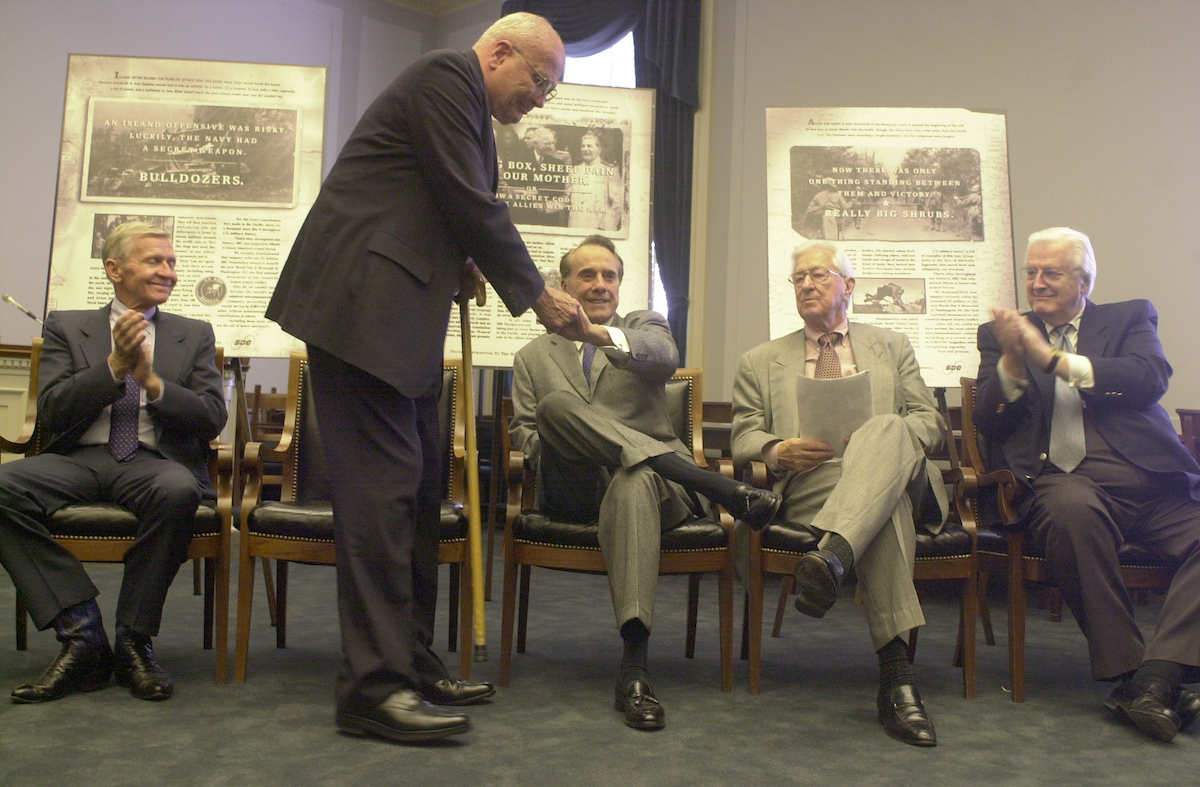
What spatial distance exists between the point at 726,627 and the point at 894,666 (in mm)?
436

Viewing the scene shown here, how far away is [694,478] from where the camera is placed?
7.91 ft

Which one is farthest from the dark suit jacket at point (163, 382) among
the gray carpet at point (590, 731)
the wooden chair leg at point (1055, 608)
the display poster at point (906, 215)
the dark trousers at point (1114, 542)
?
the wooden chair leg at point (1055, 608)

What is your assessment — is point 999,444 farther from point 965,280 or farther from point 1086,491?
point 965,280

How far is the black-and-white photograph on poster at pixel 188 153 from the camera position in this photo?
11.7 feet

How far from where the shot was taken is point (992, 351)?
2803 mm

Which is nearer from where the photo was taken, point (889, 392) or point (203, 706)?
point (203, 706)

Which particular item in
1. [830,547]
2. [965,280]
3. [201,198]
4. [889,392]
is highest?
[201,198]

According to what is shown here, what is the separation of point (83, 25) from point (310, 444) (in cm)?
602

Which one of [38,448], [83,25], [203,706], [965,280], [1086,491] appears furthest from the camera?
[83,25]

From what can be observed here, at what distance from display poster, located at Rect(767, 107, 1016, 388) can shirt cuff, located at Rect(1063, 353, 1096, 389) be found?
3.03 ft

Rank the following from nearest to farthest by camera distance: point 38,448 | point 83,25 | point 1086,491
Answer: point 1086,491
point 38,448
point 83,25

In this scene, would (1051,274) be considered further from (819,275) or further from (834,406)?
(834,406)

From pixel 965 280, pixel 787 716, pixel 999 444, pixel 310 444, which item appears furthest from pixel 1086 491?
pixel 310 444

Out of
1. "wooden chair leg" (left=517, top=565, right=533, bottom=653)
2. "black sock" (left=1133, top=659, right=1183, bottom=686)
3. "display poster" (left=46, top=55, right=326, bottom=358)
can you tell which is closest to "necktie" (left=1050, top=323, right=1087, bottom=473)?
"black sock" (left=1133, top=659, right=1183, bottom=686)
